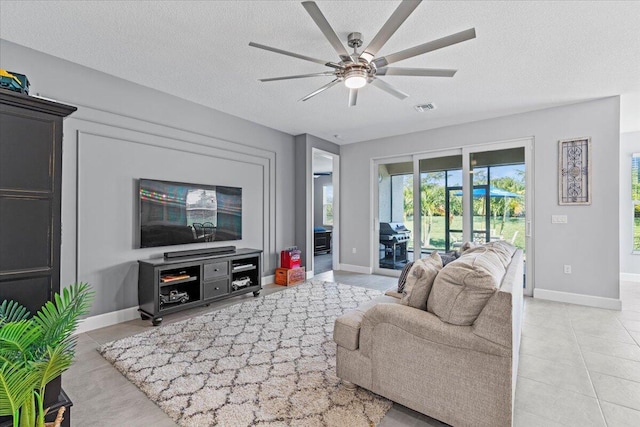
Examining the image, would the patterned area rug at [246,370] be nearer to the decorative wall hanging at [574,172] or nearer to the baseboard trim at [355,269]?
the baseboard trim at [355,269]

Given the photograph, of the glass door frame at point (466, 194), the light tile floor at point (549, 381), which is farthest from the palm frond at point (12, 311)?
the glass door frame at point (466, 194)

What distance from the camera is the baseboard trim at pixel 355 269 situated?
6.00m

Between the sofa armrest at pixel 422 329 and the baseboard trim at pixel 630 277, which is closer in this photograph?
the sofa armrest at pixel 422 329

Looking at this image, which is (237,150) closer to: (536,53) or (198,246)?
(198,246)

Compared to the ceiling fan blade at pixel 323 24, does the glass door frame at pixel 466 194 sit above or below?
below

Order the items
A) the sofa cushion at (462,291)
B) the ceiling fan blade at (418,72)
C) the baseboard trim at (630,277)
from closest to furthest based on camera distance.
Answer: the sofa cushion at (462,291) < the ceiling fan blade at (418,72) < the baseboard trim at (630,277)

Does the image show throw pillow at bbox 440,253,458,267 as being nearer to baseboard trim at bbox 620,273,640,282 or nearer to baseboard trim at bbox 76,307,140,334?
baseboard trim at bbox 76,307,140,334

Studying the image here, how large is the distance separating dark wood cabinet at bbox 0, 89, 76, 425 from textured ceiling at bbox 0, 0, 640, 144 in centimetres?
125

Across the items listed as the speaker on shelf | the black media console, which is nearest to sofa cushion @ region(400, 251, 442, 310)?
the black media console

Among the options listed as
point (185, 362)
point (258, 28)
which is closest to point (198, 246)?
point (185, 362)

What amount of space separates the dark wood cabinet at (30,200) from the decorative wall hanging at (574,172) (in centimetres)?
530

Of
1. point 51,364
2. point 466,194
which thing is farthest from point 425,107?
point 51,364

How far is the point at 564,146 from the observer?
4133mm

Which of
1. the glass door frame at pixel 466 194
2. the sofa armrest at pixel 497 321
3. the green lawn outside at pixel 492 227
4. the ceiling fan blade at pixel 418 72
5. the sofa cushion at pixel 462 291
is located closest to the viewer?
the sofa armrest at pixel 497 321
